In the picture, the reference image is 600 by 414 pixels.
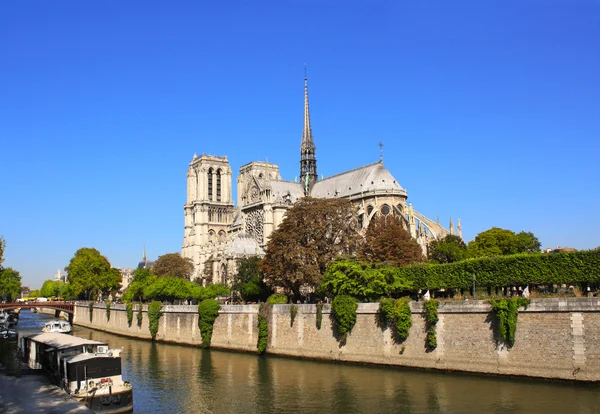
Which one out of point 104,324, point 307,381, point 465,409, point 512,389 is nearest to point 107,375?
point 307,381

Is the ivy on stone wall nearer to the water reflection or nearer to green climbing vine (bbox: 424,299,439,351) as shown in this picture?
the water reflection

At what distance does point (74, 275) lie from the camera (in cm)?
9131

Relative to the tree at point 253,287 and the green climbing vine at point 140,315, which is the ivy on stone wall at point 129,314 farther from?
the tree at point 253,287

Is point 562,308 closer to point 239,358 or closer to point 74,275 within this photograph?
point 239,358

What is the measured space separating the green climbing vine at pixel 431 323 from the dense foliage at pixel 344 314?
17.6 ft

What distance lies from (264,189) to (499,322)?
200 feet

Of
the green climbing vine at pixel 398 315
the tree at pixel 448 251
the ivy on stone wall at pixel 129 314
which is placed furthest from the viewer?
the tree at pixel 448 251

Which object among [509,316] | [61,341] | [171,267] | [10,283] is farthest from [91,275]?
[509,316]

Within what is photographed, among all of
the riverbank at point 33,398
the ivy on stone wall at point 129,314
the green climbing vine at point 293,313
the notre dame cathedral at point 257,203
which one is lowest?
the riverbank at point 33,398

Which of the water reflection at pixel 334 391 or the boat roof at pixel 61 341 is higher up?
the boat roof at pixel 61 341

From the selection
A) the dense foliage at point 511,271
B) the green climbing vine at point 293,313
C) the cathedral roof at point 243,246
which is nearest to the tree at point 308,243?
the green climbing vine at point 293,313

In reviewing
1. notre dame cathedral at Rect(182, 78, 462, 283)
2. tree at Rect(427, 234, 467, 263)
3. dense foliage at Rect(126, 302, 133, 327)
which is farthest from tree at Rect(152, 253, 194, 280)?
tree at Rect(427, 234, 467, 263)

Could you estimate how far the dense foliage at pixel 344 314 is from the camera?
37250 millimetres

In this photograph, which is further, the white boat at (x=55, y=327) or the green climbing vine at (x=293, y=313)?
the white boat at (x=55, y=327)
